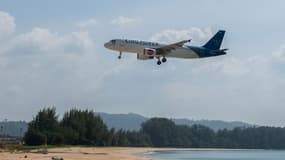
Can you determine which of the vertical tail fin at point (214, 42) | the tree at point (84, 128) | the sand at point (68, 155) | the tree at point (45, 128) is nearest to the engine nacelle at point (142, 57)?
the vertical tail fin at point (214, 42)

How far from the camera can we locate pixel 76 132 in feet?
446

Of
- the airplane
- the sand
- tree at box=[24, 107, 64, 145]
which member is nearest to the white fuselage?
the airplane

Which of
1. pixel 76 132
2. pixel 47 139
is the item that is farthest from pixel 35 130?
pixel 76 132

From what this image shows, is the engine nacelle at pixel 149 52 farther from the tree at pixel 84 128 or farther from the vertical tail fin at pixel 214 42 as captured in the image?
the tree at pixel 84 128

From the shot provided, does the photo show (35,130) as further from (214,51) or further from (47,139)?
(214,51)

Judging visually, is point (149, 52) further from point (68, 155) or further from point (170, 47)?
point (68, 155)

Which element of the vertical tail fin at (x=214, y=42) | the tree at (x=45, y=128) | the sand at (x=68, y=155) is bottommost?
the sand at (x=68, y=155)

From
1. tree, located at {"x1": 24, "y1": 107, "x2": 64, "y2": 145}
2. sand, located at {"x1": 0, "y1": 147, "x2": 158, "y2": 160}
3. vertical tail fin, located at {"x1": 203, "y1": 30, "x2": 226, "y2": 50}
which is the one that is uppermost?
vertical tail fin, located at {"x1": 203, "y1": 30, "x2": 226, "y2": 50}

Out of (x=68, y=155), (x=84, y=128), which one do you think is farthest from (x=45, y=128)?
(x=68, y=155)

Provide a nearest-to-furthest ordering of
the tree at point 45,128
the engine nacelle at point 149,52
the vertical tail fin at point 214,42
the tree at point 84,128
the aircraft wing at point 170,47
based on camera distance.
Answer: the engine nacelle at point 149,52 < the aircraft wing at point 170,47 < the vertical tail fin at point 214,42 < the tree at point 45,128 < the tree at point 84,128

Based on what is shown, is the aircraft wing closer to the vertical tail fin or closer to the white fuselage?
the white fuselage

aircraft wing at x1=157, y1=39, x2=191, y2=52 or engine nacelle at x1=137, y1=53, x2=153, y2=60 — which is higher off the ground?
aircraft wing at x1=157, y1=39, x2=191, y2=52

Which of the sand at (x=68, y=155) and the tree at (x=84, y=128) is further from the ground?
the tree at (x=84, y=128)

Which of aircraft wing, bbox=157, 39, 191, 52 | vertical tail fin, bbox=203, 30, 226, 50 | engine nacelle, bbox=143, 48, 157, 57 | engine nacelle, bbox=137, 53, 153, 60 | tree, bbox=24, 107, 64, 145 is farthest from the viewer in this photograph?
tree, bbox=24, 107, 64, 145
